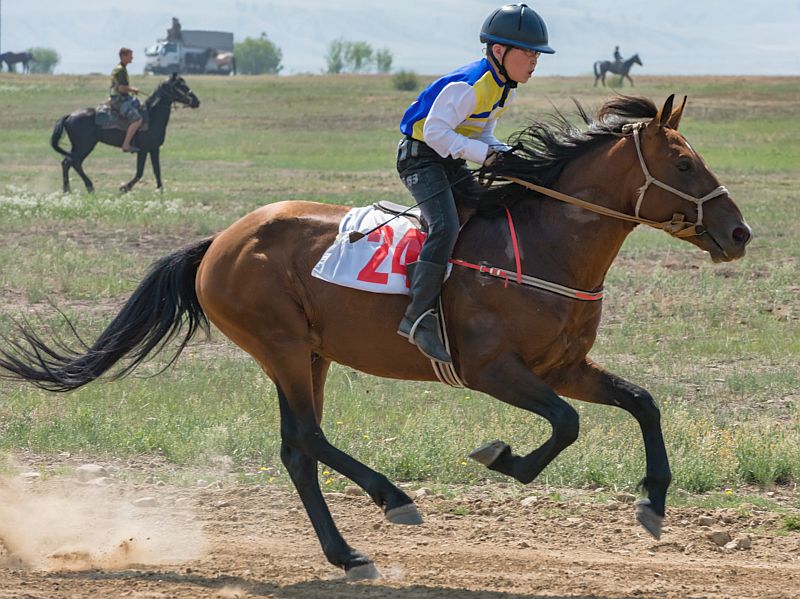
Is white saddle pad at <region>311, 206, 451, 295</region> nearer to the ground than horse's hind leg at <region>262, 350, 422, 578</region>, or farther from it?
farther from it

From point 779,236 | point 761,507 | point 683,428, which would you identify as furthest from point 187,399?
point 779,236

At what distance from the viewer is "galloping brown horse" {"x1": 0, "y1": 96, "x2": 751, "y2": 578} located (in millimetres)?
6242

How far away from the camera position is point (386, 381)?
11.0 meters

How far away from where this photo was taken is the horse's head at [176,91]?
1061 inches

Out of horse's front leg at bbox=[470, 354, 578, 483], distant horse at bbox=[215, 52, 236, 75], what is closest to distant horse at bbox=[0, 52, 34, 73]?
distant horse at bbox=[215, 52, 236, 75]

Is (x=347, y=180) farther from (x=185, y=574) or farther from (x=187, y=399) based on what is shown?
(x=185, y=574)

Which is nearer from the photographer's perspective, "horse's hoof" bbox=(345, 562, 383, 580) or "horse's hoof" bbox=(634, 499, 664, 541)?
"horse's hoof" bbox=(634, 499, 664, 541)

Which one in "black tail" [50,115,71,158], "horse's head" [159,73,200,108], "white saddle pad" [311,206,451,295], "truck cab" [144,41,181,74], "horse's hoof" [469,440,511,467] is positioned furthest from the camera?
"truck cab" [144,41,181,74]

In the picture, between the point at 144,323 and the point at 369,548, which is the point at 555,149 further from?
the point at 144,323

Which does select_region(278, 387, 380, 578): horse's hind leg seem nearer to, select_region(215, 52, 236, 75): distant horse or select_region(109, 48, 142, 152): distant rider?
select_region(109, 48, 142, 152): distant rider

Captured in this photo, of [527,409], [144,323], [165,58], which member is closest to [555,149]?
[527,409]

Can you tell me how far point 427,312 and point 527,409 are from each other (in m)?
0.72

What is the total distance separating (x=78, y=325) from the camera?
1241cm

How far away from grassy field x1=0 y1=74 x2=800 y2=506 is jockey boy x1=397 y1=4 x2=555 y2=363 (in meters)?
0.58
